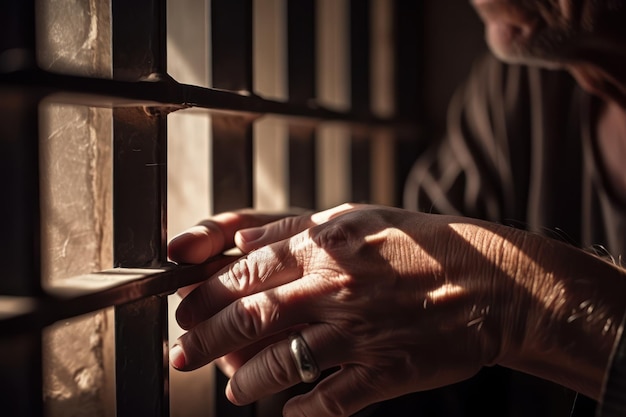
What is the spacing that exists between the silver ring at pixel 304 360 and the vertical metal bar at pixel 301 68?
21.3 inches

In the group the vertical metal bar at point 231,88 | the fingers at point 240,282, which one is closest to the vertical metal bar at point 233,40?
the vertical metal bar at point 231,88

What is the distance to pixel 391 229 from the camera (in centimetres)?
73

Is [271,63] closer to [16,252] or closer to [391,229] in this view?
[391,229]

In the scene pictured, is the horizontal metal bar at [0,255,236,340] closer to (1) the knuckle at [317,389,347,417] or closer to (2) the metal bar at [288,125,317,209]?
(1) the knuckle at [317,389,347,417]

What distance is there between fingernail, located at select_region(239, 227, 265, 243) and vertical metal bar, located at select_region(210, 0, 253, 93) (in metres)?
0.20

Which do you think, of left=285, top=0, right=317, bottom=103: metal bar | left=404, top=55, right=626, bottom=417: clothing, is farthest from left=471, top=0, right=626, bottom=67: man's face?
left=285, top=0, right=317, bottom=103: metal bar

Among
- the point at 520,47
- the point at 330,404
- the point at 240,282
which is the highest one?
the point at 520,47

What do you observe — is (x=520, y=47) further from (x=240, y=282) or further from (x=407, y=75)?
(x=240, y=282)

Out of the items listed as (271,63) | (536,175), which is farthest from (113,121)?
(536,175)

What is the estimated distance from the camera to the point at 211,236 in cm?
78

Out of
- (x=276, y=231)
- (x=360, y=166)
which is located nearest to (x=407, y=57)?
(x=360, y=166)

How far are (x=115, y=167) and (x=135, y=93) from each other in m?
0.09

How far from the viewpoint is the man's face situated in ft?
3.84

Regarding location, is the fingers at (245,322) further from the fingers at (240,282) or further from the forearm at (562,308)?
the forearm at (562,308)
